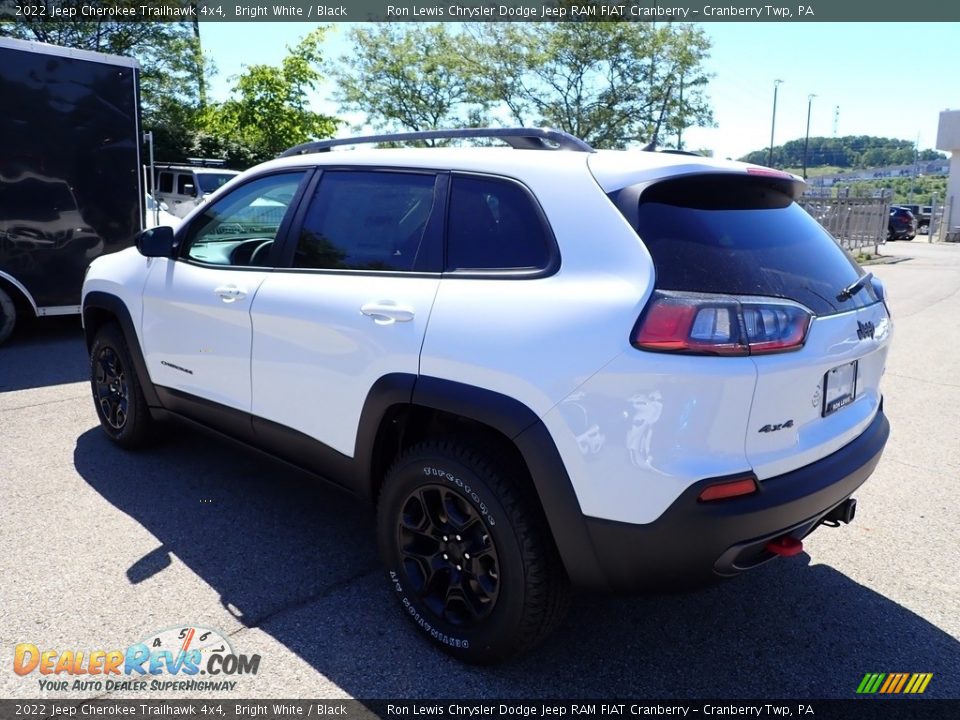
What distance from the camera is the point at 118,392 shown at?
4.72 metres

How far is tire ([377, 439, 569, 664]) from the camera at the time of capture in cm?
250

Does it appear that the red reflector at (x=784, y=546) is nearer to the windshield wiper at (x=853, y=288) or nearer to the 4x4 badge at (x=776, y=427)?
the 4x4 badge at (x=776, y=427)

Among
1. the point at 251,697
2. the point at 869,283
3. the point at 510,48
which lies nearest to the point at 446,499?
the point at 251,697

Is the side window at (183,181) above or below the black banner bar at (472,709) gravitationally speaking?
above

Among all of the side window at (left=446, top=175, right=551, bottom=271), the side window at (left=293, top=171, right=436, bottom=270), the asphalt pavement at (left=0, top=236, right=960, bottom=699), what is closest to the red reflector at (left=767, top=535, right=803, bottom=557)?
the asphalt pavement at (left=0, top=236, right=960, bottom=699)

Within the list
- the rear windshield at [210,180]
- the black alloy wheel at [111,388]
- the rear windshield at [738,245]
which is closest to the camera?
the rear windshield at [738,245]

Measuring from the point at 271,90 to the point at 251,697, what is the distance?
18.8 meters

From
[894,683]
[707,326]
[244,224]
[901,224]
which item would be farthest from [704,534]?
[901,224]

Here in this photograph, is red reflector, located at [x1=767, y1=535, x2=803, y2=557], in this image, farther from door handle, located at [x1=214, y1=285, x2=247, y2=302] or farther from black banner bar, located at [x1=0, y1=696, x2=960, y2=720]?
door handle, located at [x1=214, y1=285, x2=247, y2=302]

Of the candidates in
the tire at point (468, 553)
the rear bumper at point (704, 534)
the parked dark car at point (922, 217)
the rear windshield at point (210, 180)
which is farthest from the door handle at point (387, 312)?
the parked dark car at point (922, 217)

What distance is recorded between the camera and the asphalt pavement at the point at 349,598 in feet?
8.89

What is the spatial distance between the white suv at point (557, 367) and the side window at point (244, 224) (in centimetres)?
24

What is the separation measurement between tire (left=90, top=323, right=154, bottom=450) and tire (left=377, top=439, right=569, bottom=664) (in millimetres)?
2271

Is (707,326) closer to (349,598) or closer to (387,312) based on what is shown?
(387,312)
